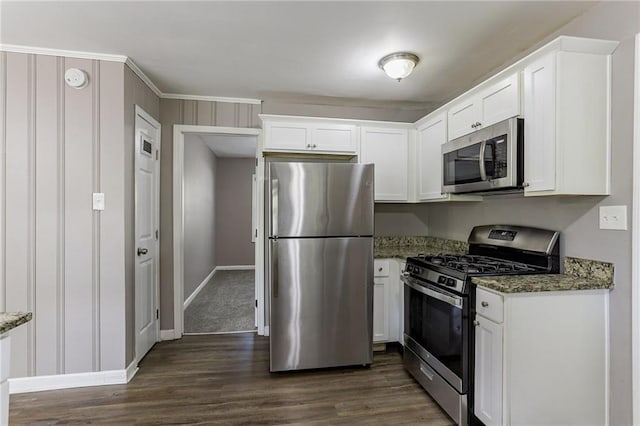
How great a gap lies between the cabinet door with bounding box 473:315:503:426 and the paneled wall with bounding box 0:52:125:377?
8.17ft

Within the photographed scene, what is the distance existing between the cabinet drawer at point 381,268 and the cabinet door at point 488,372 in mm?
1113

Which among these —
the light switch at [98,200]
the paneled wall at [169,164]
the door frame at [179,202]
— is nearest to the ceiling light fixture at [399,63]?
the door frame at [179,202]

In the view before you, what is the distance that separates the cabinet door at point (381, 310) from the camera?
2.92m

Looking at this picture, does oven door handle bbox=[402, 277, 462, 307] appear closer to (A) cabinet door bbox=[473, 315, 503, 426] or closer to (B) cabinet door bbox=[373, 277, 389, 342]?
(A) cabinet door bbox=[473, 315, 503, 426]

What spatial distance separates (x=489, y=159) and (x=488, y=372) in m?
1.26

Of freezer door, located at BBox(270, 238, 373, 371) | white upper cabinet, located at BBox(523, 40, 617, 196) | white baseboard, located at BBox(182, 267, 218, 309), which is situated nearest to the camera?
white upper cabinet, located at BBox(523, 40, 617, 196)

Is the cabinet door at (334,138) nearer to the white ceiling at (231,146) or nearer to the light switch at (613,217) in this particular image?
the light switch at (613,217)

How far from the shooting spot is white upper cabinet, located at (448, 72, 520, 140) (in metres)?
1.94

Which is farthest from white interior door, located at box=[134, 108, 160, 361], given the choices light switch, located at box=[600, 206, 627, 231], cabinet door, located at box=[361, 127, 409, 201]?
light switch, located at box=[600, 206, 627, 231]

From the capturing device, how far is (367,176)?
262 centimetres

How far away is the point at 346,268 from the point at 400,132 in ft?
4.98

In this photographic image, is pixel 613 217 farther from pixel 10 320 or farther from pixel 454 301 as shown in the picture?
pixel 10 320

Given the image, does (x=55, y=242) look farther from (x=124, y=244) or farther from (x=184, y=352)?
(x=184, y=352)

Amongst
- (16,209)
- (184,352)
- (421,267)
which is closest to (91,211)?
(16,209)
